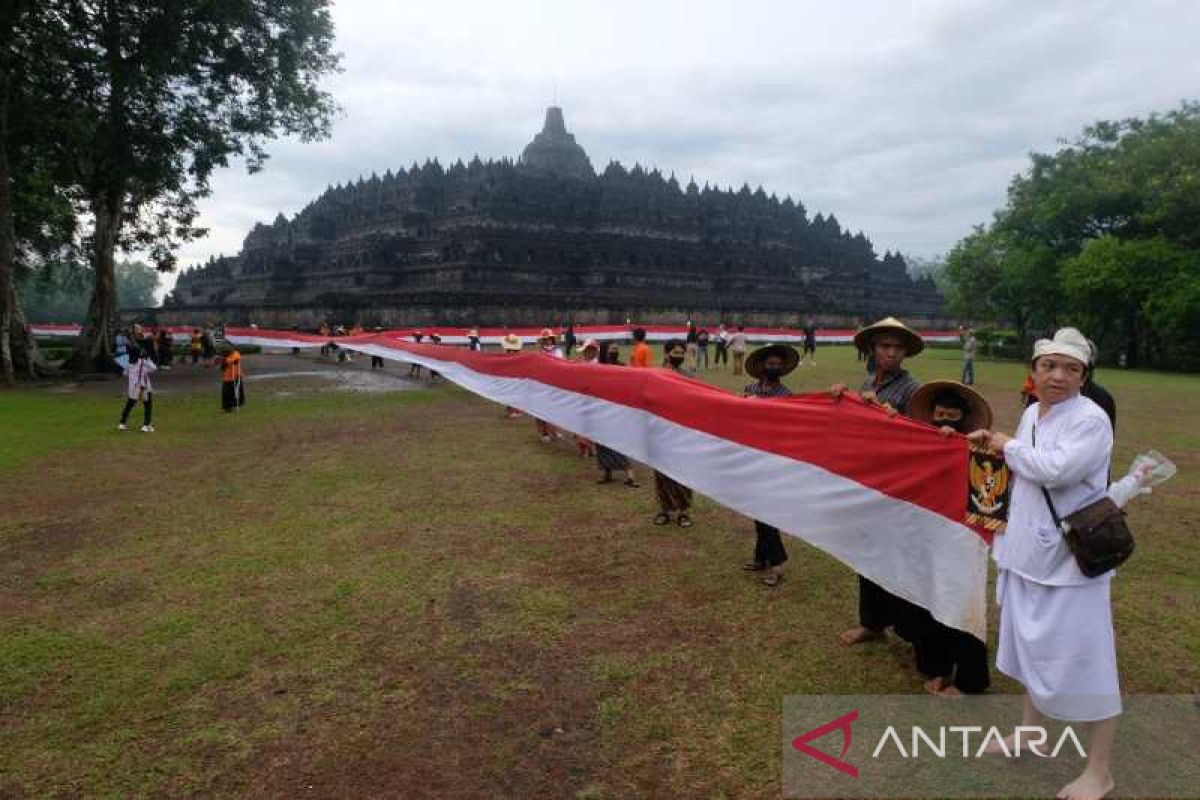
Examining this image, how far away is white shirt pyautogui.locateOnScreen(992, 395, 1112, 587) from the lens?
282 cm

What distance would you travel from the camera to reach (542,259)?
42.4m

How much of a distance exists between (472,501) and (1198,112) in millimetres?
39671

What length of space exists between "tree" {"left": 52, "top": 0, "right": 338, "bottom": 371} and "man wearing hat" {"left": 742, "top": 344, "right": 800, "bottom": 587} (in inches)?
725

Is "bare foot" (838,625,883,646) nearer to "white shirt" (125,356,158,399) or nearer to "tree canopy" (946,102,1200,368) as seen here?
"white shirt" (125,356,158,399)

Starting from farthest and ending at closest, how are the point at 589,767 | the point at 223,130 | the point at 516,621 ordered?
the point at 223,130 < the point at 516,621 < the point at 589,767

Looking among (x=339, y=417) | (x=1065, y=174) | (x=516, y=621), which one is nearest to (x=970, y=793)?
(x=516, y=621)

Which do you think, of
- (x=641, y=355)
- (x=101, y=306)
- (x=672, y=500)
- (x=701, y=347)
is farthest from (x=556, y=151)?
(x=672, y=500)

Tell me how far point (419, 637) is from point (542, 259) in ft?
129

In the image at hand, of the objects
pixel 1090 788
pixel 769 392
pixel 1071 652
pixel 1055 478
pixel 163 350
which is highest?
pixel 769 392

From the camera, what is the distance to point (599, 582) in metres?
5.36

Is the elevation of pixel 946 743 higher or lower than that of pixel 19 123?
lower

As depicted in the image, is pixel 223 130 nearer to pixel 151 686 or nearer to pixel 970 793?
pixel 151 686

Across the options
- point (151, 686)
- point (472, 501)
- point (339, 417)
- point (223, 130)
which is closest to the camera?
point (151, 686)

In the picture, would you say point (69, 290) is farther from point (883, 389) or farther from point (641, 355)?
point (883, 389)
